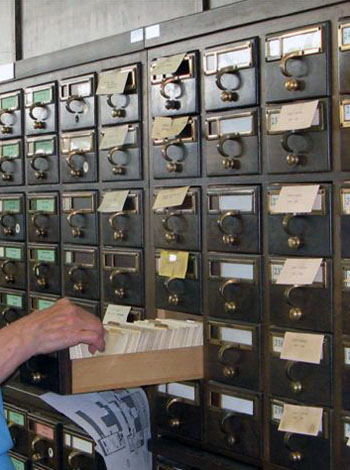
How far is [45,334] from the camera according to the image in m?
1.94

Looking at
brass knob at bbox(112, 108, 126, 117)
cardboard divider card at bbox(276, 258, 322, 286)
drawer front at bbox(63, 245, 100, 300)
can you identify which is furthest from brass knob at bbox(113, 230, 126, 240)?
cardboard divider card at bbox(276, 258, 322, 286)

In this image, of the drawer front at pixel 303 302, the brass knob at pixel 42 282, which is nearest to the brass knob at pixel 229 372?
the drawer front at pixel 303 302

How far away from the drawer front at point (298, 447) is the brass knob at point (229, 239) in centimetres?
46

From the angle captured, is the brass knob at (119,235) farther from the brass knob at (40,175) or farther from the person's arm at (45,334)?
the person's arm at (45,334)

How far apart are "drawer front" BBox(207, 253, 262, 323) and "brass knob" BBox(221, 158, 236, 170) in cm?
26

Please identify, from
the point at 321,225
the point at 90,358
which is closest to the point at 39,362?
the point at 90,358

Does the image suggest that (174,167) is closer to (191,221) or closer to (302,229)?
(191,221)

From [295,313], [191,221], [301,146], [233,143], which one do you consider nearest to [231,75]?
[233,143]

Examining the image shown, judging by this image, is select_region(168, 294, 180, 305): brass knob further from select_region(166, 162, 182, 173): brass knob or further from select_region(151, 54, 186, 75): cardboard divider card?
select_region(151, 54, 186, 75): cardboard divider card

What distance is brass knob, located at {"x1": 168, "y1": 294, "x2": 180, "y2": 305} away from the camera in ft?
8.29

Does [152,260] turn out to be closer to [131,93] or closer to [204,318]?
[204,318]

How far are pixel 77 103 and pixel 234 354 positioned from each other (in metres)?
1.10

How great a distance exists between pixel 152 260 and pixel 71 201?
494 millimetres

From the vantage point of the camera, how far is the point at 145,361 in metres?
2.31
